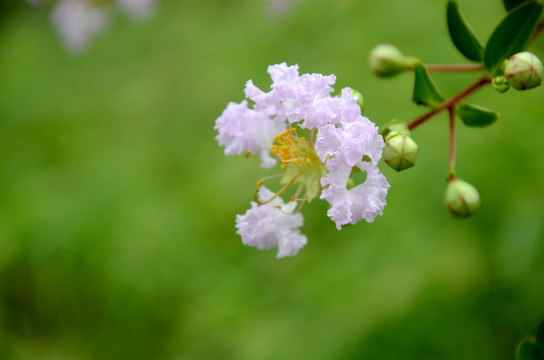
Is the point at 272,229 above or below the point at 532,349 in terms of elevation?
above

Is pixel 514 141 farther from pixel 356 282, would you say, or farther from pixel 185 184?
pixel 185 184

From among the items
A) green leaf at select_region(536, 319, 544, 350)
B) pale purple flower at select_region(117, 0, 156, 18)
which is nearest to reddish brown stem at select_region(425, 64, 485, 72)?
green leaf at select_region(536, 319, 544, 350)

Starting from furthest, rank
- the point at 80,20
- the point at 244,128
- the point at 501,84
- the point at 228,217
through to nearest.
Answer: the point at 228,217 < the point at 80,20 < the point at 244,128 < the point at 501,84

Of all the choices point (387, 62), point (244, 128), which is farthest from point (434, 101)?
point (244, 128)

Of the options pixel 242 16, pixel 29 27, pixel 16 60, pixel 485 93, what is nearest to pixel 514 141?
pixel 485 93

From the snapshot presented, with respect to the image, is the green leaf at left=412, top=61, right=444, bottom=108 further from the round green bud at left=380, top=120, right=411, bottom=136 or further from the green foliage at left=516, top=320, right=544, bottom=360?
the green foliage at left=516, top=320, right=544, bottom=360

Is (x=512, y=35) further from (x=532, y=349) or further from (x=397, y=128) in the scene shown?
(x=532, y=349)
